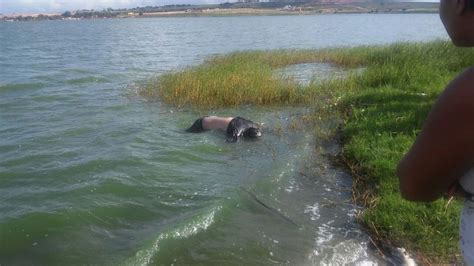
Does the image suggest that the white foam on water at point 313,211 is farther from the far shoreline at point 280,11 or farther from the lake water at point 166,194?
the far shoreline at point 280,11

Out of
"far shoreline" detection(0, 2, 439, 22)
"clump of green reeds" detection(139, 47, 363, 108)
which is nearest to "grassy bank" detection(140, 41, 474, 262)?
"clump of green reeds" detection(139, 47, 363, 108)

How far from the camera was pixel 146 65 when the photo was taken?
24.6m

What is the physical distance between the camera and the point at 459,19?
1.49 m

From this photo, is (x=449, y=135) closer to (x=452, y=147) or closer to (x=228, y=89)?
(x=452, y=147)

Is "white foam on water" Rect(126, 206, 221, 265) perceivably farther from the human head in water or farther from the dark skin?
the human head in water

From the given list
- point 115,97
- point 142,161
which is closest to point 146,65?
point 115,97

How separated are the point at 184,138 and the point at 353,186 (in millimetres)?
4750

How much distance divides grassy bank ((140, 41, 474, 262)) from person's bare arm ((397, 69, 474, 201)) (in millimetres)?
3470

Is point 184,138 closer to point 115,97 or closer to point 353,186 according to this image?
point 353,186

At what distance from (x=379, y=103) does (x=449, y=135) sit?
8.89 m

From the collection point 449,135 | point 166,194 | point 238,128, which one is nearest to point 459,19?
point 449,135

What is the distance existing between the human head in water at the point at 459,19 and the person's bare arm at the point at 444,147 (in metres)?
0.17

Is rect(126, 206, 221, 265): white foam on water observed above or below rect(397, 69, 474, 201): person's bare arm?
below

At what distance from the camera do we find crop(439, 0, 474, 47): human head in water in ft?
4.77
